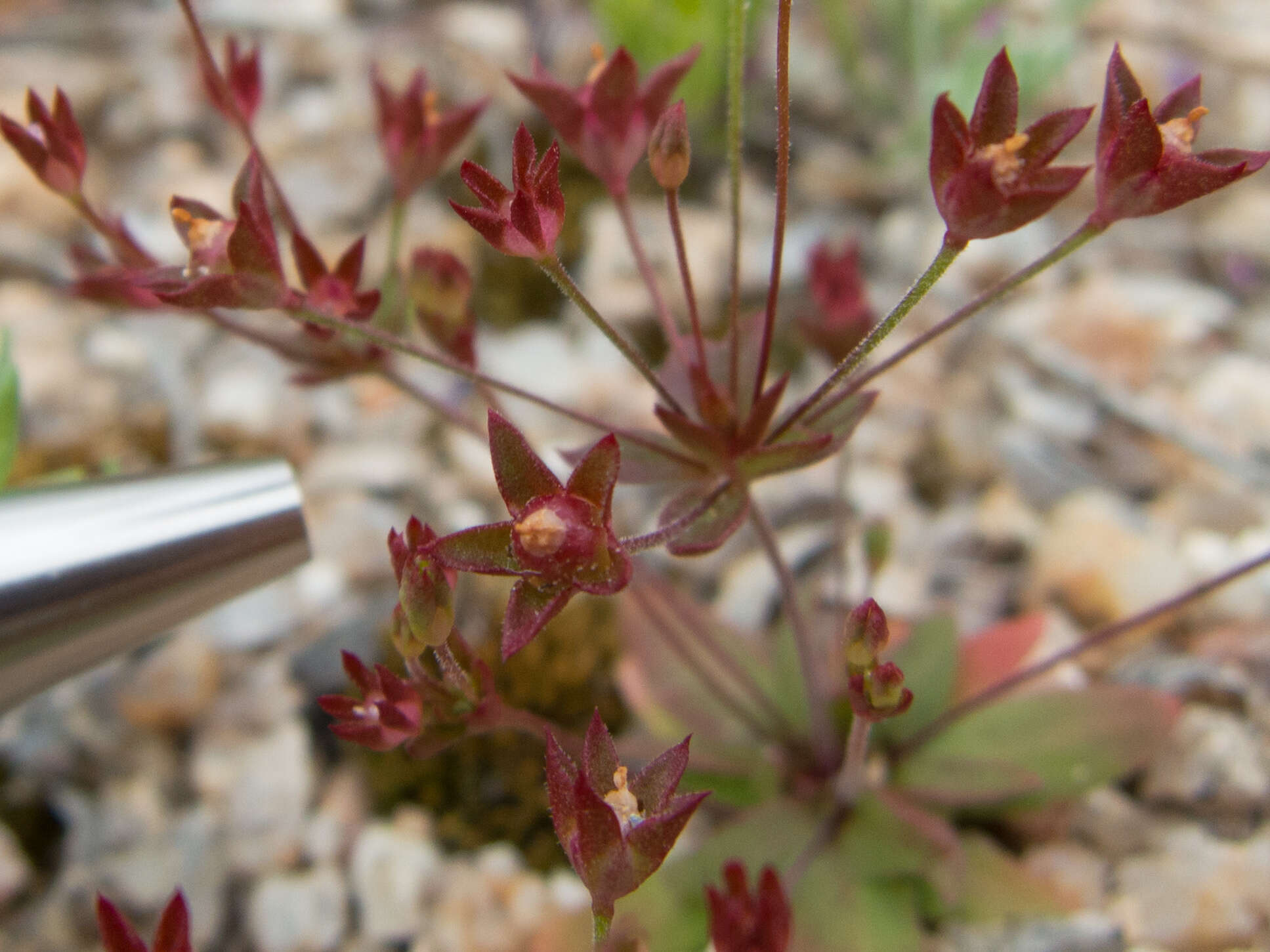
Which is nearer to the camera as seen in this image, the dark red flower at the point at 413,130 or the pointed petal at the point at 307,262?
the pointed petal at the point at 307,262

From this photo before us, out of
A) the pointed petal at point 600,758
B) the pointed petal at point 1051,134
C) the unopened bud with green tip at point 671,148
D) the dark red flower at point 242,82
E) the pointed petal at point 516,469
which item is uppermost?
the dark red flower at point 242,82

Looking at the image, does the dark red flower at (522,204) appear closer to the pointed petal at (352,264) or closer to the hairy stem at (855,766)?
the pointed petal at (352,264)

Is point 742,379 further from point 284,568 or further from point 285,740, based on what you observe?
point 285,740

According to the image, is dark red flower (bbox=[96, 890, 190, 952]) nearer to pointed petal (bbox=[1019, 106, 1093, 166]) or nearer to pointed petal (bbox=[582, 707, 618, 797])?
pointed petal (bbox=[582, 707, 618, 797])

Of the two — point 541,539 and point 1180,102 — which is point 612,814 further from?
point 1180,102

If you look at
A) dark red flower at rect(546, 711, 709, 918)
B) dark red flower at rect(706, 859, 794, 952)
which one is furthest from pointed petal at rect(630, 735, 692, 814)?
dark red flower at rect(706, 859, 794, 952)

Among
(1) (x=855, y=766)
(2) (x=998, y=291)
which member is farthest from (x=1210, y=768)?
(2) (x=998, y=291)

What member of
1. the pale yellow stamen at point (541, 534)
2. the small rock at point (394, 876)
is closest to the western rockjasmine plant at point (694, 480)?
the pale yellow stamen at point (541, 534)
